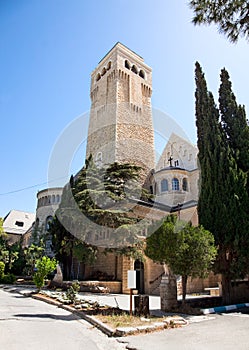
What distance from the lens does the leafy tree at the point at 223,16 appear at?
18.8ft

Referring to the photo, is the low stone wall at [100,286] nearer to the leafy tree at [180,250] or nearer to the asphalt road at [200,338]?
the leafy tree at [180,250]

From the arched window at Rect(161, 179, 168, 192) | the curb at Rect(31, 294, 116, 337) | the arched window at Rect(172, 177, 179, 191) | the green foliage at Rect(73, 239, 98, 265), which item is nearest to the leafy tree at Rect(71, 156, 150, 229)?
the green foliage at Rect(73, 239, 98, 265)

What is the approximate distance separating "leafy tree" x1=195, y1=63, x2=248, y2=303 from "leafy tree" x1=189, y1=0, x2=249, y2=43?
8737 mm

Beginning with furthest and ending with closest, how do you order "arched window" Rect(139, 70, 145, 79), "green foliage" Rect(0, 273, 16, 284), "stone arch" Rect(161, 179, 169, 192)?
1. "arched window" Rect(139, 70, 145, 79)
2. "stone arch" Rect(161, 179, 169, 192)
3. "green foliage" Rect(0, 273, 16, 284)

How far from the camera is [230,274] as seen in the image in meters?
12.6

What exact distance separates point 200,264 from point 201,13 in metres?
8.62

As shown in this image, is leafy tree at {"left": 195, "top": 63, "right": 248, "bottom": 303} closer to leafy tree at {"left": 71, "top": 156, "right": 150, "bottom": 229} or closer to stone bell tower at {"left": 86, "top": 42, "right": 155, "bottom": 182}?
leafy tree at {"left": 71, "top": 156, "right": 150, "bottom": 229}

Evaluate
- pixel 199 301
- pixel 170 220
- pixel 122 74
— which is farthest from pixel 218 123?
pixel 122 74

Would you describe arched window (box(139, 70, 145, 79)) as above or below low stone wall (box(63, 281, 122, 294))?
above

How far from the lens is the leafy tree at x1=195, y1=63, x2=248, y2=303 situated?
41.5 feet

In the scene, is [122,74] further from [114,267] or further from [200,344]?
[200,344]

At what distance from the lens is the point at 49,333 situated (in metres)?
6.44

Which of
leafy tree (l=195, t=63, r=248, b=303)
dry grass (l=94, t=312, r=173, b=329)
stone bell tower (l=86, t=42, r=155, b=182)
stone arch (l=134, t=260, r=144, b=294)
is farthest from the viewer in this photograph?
stone bell tower (l=86, t=42, r=155, b=182)

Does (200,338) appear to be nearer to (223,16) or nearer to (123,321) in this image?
(123,321)
